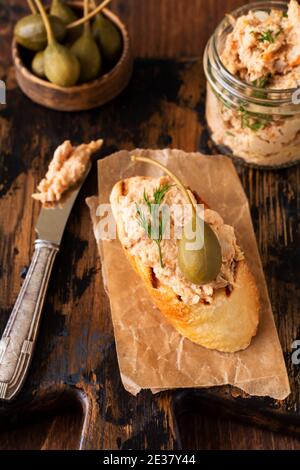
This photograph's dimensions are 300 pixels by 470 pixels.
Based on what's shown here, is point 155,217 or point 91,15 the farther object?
point 91,15

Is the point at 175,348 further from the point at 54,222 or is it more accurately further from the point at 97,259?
the point at 54,222

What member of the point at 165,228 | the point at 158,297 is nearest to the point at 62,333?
the point at 158,297

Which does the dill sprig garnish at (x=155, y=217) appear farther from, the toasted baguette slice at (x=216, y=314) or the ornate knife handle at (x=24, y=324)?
the ornate knife handle at (x=24, y=324)

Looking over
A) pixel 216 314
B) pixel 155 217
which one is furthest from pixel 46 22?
pixel 216 314

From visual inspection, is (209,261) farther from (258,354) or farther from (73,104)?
(73,104)

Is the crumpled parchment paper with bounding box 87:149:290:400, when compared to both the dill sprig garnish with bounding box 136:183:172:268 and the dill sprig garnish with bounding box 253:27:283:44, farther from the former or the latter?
the dill sprig garnish with bounding box 253:27:283:44

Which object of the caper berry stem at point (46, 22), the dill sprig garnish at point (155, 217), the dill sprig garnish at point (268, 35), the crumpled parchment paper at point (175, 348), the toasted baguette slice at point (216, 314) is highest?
the dill sprig garnish at point (268, 35)

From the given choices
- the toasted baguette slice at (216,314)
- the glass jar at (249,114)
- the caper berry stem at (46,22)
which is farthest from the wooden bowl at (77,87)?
the toasted baguette slice at (216,314)
